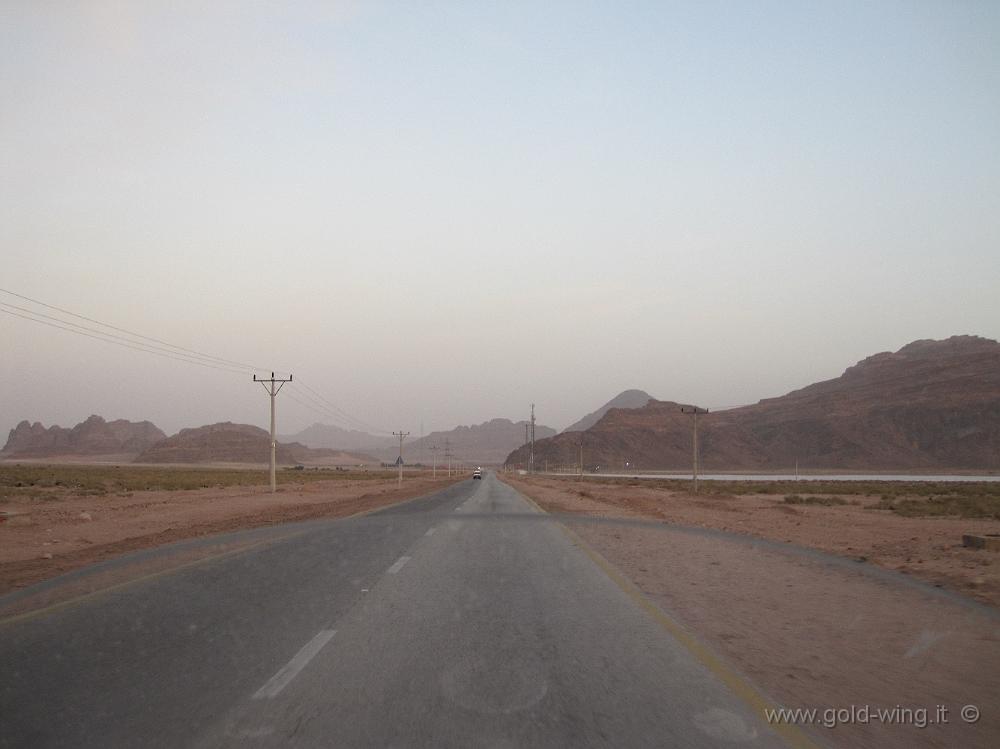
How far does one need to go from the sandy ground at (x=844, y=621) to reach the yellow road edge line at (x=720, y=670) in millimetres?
131

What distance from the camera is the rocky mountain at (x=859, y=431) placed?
143125 mm

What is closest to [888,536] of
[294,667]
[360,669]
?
[360,669]

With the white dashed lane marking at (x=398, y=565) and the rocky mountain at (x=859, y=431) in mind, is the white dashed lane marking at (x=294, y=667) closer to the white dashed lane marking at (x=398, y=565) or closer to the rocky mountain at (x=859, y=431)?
the white dashed lane marking at (x=398, y=565)

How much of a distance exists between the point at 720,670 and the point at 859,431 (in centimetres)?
16416

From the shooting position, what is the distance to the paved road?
17.0ft

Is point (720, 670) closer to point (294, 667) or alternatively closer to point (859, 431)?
point (294, 667)

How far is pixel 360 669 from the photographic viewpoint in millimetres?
6648

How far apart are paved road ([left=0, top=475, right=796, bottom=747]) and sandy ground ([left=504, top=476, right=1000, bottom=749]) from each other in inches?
29.4

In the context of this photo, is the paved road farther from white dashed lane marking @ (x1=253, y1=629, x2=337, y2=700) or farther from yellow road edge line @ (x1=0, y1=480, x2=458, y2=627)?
yellow road edge line @ (x1=0, y1=480, x2=458, y2=627)

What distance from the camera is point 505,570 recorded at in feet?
43.7

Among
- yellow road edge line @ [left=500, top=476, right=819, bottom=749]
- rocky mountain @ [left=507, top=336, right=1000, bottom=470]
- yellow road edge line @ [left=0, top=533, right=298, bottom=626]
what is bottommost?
yellow road edge line @ [left=500, top=476, right=819, bottom=749]

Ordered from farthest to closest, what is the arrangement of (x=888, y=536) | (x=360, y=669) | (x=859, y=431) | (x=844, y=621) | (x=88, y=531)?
1. (x=859, y=431)
2. (x=88, y=531)
3. (x=888, y=536)
4. (x=844, y=621)
5. (x=360, y=669)

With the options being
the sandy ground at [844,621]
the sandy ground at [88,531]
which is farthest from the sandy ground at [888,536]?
the sandy ground at [88,531]

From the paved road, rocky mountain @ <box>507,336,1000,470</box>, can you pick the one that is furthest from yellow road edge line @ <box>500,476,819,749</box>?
rocky mountain @ <box>507,336,1000,470</box>
